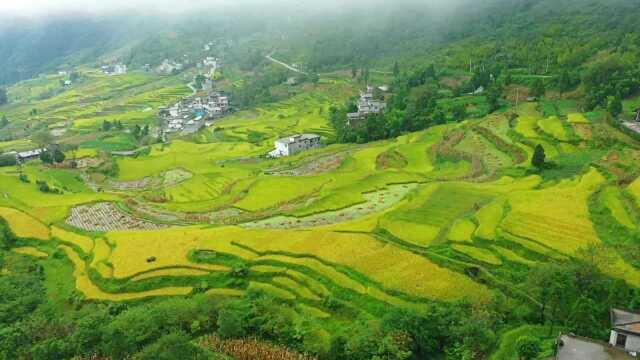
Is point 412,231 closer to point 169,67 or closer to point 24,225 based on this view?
point 24,225

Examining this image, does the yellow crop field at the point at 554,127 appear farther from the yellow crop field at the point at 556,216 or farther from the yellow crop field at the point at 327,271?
the yellow crop field at the point at 327,271

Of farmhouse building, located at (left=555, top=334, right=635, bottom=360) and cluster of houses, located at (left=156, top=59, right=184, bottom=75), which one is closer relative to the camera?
farmhouse building, located at (left=555, top=334, right=635, bottom=360)

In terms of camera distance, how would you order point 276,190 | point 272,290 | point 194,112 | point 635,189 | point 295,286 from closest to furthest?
point 272,290 < point 295,286 < point 635,189 < point 276,190 < point 194,112

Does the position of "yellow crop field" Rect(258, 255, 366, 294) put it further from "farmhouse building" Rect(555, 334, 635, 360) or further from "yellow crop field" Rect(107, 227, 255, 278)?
"farmhouse building" Rect(555, 334, 635, 360)

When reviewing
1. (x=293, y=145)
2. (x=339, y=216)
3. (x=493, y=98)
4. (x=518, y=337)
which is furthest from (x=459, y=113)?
(x=518, y=337)

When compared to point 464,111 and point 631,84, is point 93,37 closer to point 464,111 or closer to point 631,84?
point 464,111

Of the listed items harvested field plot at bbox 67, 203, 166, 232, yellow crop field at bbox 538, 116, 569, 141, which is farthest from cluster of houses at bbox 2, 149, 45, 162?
yellow crop field at bbox 538, 116, 569, 141

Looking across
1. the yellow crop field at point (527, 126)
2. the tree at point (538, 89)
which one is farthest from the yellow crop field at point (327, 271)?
the tree at point (538, 89)
